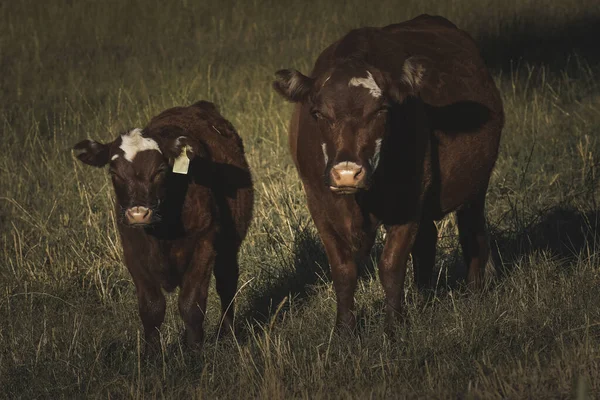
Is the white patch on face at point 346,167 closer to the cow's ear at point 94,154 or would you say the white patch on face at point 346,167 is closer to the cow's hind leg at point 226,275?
the cow's ear at point 94,154

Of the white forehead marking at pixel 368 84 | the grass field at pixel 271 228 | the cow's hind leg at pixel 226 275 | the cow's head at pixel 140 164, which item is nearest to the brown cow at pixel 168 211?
the cow's head at pixel 140 164

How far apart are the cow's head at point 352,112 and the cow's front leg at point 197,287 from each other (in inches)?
43.4

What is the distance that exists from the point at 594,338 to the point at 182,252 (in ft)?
8.61

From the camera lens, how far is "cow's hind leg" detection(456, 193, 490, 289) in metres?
8.31

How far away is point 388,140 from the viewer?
6434 mm

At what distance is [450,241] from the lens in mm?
9320

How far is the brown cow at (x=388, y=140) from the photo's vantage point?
611 centimetres

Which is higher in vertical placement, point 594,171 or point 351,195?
point 351,195

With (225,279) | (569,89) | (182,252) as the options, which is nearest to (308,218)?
(225,279)

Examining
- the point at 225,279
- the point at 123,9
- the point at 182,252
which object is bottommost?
the point at 123,9

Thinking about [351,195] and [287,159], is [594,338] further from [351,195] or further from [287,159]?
[287,159]

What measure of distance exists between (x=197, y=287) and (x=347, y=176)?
1610 millimetres

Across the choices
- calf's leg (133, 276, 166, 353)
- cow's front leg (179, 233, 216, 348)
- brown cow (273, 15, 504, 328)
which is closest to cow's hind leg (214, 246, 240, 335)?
cow's front leg (179, 233, 216, 348)

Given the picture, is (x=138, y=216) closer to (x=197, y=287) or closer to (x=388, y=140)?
(x=197, y=287)
